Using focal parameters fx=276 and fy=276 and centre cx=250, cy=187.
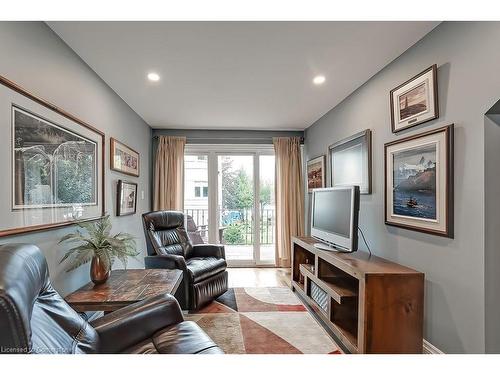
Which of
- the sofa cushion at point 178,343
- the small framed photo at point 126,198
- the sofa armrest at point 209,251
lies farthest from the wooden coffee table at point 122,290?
the sofa armrest at point 209,251

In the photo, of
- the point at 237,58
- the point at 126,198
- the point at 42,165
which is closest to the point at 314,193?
the point at 237,58

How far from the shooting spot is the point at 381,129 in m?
2.59

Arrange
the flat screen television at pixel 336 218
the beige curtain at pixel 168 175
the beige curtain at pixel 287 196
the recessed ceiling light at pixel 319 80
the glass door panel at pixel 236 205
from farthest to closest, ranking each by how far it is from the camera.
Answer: the glass door panel at pixel 236 205 < the beige curtain at pixel 287 196 < the beige curtain at pixel 168 175 < the recessed ceiling light at pixel 319 80 < the flat screen television at pixel 336 218

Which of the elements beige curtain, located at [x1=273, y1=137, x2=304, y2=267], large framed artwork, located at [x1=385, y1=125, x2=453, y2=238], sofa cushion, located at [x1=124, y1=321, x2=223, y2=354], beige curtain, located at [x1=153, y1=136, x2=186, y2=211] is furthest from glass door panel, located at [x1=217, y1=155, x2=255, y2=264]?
sofa cushion, located at [x1=124, y1=321, x2=223, y2=354]

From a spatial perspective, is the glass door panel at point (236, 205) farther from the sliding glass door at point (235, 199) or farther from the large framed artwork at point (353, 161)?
the large framed artwork at point (353, 161)

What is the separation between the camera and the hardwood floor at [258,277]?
12.7 ft

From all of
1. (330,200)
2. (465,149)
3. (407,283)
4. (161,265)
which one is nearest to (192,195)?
(161,265)

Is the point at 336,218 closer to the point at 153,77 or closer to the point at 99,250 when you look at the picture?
the point at 99,250

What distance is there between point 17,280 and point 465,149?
7.82ft

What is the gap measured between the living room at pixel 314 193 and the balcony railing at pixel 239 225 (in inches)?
43.6

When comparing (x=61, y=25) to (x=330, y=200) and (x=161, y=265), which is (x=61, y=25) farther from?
(x=330, y=200)

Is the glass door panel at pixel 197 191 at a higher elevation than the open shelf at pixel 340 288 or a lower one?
higher

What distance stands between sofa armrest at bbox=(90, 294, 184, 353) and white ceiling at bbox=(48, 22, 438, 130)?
180cm

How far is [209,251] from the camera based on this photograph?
3.60 meters
